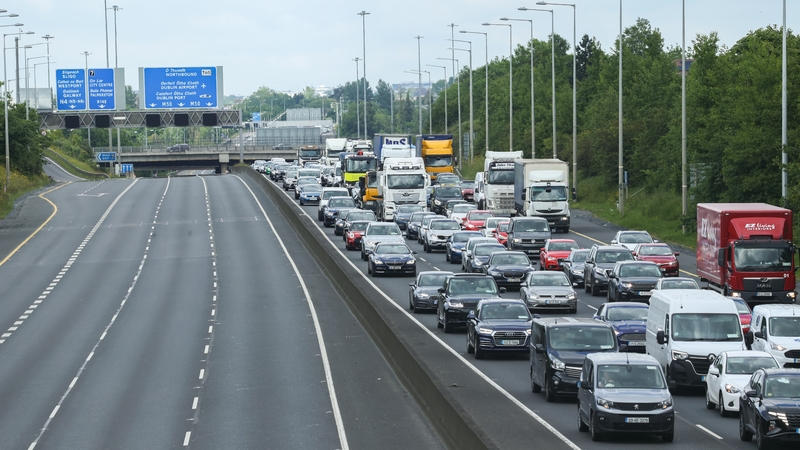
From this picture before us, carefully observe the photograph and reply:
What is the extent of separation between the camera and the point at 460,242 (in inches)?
2122

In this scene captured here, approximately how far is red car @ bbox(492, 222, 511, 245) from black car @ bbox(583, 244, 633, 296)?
1386cm

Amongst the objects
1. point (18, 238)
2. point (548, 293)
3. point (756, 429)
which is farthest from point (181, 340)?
point (18, 238)

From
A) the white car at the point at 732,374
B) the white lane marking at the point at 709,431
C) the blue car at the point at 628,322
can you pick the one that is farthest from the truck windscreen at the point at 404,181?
the white lane marking at the point at 709,431

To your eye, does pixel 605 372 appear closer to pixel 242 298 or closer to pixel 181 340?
pixel 181 340

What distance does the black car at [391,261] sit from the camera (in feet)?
162

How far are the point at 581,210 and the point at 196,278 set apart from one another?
119ft

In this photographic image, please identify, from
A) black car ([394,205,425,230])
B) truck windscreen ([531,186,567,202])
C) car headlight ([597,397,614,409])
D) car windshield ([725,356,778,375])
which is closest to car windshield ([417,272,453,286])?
car windshield ([725,356,778,375])

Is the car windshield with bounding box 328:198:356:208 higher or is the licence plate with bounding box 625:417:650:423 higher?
the car windshield with bounding box 328:198:356:208

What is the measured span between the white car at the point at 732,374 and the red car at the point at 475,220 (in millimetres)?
38220

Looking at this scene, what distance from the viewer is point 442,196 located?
77.6 m

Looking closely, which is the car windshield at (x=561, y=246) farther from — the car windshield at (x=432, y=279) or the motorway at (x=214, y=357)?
the car windshield at (x=432, y=279)

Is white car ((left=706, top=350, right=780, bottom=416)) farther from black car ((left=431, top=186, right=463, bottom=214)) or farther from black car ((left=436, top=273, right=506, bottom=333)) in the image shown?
black car ((left=431, top=186, right=463, bottom=214))

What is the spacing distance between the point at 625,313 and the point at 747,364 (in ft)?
23.8

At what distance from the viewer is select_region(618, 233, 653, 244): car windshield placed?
50344mm
